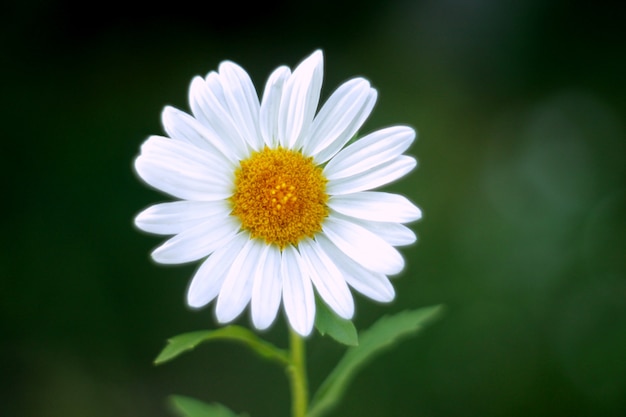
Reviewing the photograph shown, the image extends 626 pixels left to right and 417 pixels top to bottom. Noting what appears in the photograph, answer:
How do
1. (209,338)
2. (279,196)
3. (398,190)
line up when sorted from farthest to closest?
(398,190) → (279,196) → (209,338)

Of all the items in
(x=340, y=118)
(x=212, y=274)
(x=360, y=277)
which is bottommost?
(x=360, y=277)

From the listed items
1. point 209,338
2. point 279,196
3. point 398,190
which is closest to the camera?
point 209,338

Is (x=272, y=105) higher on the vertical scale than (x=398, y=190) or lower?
higher

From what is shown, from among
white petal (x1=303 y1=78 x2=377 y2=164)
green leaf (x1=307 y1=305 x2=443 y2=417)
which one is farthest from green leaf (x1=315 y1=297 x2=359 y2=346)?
white petal (x1=303 y1=78 x2=377 y2=164)

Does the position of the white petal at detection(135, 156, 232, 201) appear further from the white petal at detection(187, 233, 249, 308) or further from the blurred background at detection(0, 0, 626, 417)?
the blurred background at detection(0, 0, 626, 417)

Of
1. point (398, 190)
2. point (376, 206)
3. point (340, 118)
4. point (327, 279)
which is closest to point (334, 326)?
point (327, 279)

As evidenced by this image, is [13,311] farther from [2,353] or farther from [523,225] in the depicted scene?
[523,225]

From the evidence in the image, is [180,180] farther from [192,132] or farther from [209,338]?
[209,338]

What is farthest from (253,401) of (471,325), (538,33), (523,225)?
(538,33)
